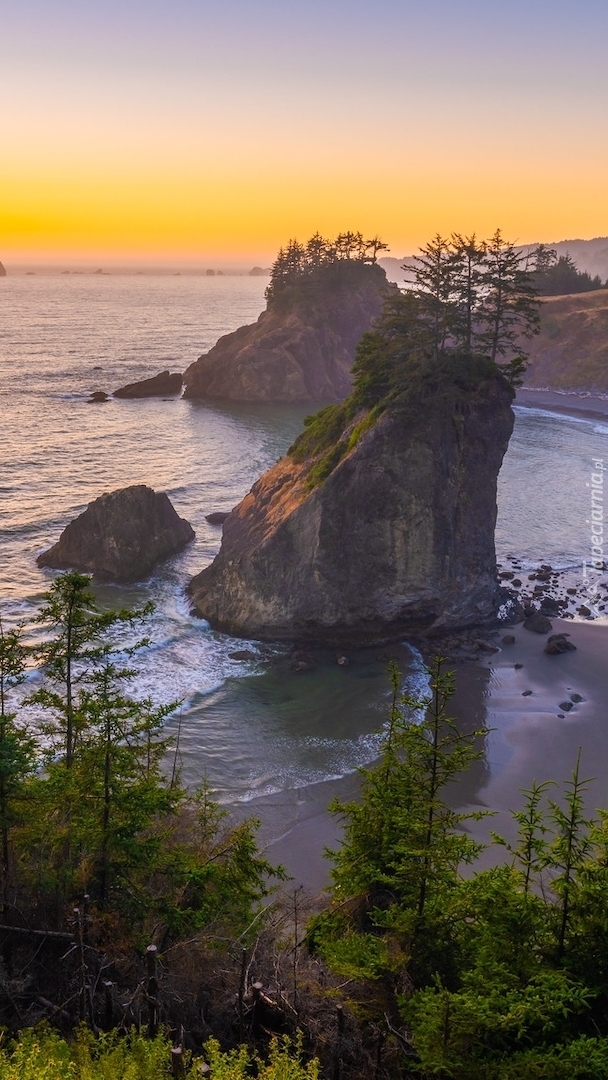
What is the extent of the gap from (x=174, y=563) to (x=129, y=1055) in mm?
40029

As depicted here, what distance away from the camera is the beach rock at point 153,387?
4126 inches

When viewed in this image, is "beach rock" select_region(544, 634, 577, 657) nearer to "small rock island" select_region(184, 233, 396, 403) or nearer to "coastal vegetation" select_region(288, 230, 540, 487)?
"coastal vegetation" select_region(288, 230, 540, 487)

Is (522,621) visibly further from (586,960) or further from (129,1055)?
(129,1055)

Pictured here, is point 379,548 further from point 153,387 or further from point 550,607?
point 153,387

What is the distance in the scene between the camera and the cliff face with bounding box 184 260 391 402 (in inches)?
4097

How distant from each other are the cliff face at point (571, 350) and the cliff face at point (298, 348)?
26.2m

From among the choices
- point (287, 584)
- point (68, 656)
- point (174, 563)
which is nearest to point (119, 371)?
point (174, 563)

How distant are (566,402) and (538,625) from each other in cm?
7412

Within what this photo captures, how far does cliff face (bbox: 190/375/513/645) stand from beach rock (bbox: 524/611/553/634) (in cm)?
253

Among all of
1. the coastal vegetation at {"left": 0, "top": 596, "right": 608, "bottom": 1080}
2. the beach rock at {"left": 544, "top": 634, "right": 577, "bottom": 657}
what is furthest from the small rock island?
the coastal vegetation at {"left": 0, "top": 596, "right": 608, "bottom": 1080}

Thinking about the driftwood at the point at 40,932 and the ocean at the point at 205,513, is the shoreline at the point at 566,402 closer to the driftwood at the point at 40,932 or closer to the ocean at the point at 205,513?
the ocean at the point at 205,513

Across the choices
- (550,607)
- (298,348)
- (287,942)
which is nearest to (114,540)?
Answer: (550,607)

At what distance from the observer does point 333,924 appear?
1503 cm

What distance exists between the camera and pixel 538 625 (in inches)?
1642
